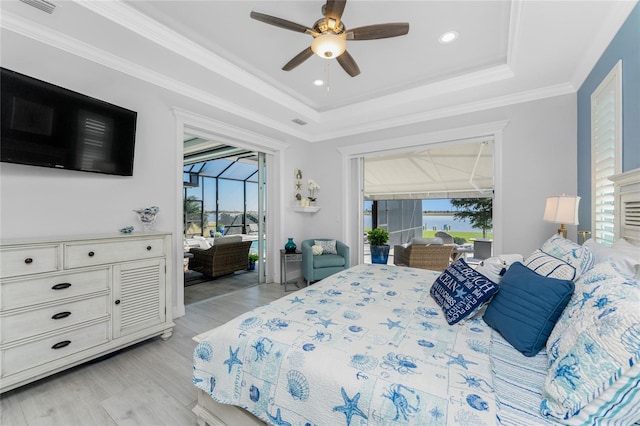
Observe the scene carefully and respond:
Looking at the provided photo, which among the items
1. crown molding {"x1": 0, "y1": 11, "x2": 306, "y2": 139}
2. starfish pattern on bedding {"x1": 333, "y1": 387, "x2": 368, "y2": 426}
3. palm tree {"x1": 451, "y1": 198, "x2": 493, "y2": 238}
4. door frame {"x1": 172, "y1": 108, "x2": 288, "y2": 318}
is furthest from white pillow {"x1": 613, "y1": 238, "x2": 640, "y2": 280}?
palm tree {"x1": 451, "y1": 198, "x2": 493, "y2": 238}

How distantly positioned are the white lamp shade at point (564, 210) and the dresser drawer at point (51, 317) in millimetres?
4080

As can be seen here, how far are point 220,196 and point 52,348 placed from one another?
6741 millimetres

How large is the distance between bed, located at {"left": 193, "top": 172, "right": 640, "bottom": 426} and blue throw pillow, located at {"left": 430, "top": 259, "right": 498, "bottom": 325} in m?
0.01

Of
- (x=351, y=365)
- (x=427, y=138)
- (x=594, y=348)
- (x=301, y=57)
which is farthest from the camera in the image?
(x=427, y=138)

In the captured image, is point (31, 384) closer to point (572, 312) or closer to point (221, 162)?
point (572, 312)

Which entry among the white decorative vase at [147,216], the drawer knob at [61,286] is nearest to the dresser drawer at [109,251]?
the drawer knob at [61,286]

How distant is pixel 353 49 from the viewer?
2.73m

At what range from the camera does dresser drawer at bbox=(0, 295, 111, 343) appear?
1.77 m

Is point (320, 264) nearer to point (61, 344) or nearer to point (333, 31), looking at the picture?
point (61, 344)

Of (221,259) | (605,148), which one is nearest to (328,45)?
(605,148)

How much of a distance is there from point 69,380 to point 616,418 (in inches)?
122

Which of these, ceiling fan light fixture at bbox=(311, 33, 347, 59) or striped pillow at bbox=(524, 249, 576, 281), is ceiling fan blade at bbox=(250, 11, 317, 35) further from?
striped pillow at bbox=(524, 249, 576, 281)

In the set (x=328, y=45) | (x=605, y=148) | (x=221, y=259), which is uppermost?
(x=328, y=45)

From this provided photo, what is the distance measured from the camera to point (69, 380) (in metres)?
1.99
